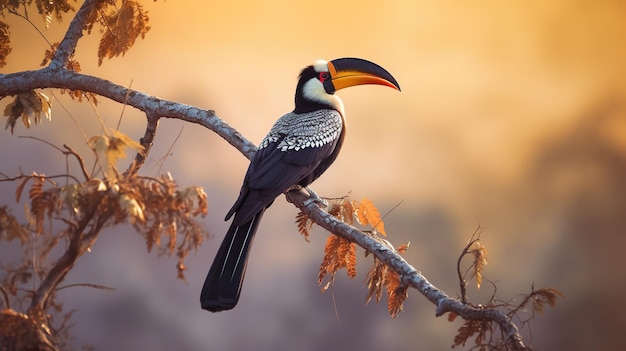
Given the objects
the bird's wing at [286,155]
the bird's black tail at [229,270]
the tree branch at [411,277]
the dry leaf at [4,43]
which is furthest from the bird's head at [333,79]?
the dry leaf at [4,43]

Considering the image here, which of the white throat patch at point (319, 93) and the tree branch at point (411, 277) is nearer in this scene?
the tree branch at point (411, 277)

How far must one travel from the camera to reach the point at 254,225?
5816 mm

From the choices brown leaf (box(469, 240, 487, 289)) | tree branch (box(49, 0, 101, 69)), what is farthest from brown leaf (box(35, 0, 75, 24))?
brown leaf (box(469, 240, 487, 289))

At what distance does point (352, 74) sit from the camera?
24.6 ft

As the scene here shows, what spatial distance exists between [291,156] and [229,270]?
3.83 ft

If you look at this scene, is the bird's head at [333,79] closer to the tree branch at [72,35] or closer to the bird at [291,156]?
the bird at [291,156]

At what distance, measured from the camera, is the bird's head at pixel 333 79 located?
7.31m

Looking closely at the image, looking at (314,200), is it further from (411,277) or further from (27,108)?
(27,108)

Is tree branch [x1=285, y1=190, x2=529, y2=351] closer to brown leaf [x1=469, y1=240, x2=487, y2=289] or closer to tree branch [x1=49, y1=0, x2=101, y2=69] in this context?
brown leaf [x1=469, y1=240, x2=487, y2=289]

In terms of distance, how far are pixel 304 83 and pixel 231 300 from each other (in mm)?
2739

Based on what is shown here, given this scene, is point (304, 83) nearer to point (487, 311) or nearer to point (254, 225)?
point (254, 225)

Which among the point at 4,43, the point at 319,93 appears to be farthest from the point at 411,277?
the point at 4,43

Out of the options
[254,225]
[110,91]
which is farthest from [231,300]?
[110,91]

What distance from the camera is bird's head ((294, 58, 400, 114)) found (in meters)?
7.31
